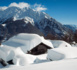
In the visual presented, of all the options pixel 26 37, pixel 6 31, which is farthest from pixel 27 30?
pixel 26 37

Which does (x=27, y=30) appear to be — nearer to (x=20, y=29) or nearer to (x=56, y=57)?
(x=20, y=29)

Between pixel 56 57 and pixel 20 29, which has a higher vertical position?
pixel 20 29

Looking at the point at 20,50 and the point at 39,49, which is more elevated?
the point at 39,49

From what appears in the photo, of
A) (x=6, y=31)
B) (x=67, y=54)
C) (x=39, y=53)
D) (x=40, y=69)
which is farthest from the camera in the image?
(x=6, y=31)

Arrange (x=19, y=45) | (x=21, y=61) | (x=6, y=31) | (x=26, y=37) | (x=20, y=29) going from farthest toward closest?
(x=20, y=29) < (x=6, y=31) < (x=26, y=37) < (x=19, y=45) < (x=21, y=61)

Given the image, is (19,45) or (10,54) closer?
(10,54)

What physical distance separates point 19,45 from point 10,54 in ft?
11.7

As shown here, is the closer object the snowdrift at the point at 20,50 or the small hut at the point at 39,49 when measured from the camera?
the snowdrift at the point at 20,50

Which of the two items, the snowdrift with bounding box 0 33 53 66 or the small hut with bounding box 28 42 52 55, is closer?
the snowdrift with bounding box 0 33 53 66

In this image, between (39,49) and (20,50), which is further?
(39,49)

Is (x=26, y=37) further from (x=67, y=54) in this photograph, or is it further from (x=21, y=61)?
(x=67, y=54)

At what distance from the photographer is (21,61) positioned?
34.6 feet

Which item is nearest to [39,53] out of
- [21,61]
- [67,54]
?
[21,61]

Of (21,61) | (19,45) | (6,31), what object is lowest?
(21,61)
